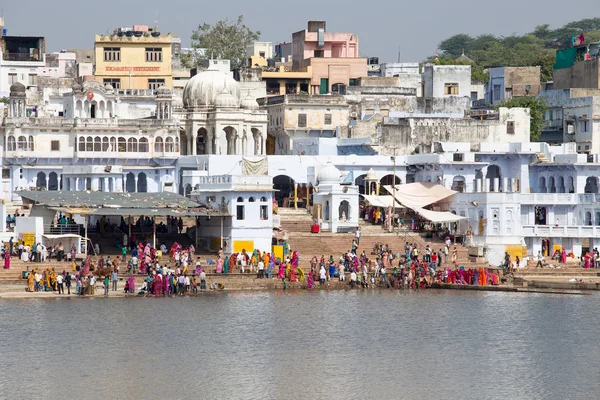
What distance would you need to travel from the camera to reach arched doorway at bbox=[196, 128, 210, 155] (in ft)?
232

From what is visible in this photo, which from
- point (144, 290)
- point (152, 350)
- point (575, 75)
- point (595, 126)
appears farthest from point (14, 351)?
point (575, 75)

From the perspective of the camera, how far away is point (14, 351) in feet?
134

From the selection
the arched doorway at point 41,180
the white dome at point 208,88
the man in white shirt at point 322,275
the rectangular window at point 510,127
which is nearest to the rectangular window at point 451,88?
the rectangular window at point 510,127

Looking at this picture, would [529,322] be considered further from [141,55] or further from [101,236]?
[141,55]

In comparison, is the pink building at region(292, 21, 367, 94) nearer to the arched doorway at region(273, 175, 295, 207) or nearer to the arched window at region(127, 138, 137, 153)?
the arched doorway at region(273, 175, 295, 207)

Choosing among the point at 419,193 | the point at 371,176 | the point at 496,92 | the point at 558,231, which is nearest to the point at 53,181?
the point at 371,176

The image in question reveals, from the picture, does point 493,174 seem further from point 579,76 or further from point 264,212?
point 579,76

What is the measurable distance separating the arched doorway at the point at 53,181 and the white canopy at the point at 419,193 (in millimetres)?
13968

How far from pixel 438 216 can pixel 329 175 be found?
4.67 meters

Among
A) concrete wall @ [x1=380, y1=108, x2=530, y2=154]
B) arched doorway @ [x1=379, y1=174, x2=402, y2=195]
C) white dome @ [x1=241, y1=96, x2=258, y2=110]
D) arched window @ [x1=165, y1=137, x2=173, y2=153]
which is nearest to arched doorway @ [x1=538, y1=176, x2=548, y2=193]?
concrete wall @ [x1=380, y1=108, x2=530, y2=154]

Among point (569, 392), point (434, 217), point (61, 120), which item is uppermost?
point (61, 120)

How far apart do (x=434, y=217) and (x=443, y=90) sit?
71.2 feet

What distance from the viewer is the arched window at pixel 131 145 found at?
66.6 metres

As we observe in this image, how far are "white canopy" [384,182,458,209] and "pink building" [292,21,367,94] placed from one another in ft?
70.6
